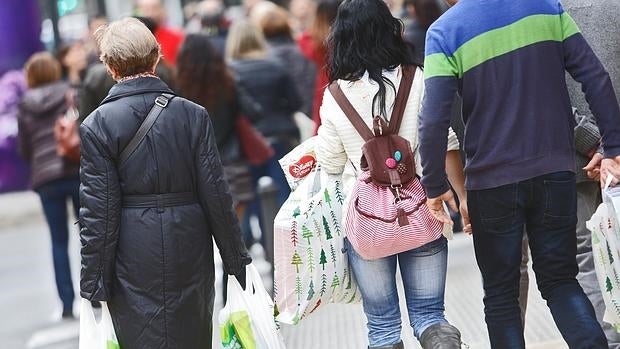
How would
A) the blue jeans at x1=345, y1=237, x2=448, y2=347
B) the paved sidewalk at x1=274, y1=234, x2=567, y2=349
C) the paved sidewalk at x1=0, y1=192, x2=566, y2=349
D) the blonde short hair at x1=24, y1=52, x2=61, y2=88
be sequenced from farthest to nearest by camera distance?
the blonde short hair at x1=24, y1=52, x2=61, y2=88
the paved sidewalk at x1=0, y1=192, x2=566, y2=349
the paved sidewalk at x1=274, y1=234, x2=567, y2=349
the blue jeans at x1=345, y1=237, x2=448, y2=347

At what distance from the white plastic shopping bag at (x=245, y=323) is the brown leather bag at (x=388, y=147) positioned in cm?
74

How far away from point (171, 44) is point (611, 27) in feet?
22.0

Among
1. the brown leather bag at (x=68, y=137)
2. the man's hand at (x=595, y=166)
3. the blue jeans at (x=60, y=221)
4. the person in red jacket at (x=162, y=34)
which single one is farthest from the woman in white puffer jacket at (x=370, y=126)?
the person in red jacket at (x=162, y=34)

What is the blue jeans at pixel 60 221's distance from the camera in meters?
10.2

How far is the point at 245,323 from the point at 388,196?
0.81 metres

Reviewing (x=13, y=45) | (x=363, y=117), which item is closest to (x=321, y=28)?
(x=363, y=117)

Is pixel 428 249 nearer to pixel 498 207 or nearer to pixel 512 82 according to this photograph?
pixel 498 207

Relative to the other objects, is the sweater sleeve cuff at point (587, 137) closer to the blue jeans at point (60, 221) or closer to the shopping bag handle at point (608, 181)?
the shopping bag handle at point (608, 181)

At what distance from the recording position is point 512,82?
5281mm

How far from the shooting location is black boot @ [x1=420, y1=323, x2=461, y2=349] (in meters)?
5.61

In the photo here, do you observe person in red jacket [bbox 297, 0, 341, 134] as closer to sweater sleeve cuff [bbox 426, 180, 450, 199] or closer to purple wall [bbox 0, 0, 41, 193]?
sweater sleeve cuff [bbox 426, 180, 450, 199]

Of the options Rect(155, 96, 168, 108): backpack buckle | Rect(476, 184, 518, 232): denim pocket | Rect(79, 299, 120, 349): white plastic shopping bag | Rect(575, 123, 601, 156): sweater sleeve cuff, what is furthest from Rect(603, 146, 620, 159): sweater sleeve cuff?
Rect(79, 299, 120, 349): white plastic shopping bag

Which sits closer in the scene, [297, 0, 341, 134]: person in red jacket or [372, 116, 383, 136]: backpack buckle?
[372, 116, 383, 136]: backpack buckle

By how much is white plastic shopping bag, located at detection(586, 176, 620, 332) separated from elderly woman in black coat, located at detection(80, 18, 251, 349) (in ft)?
4.84
